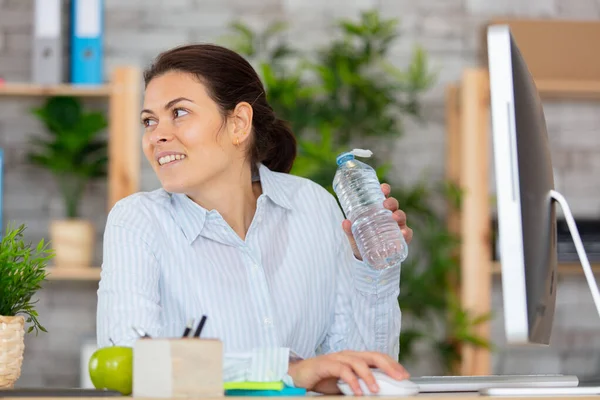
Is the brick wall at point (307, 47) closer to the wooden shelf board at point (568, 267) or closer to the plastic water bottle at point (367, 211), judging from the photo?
the wooden shelf board at point (568, 267)

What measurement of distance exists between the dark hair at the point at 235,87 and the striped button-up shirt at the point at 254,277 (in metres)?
0.15

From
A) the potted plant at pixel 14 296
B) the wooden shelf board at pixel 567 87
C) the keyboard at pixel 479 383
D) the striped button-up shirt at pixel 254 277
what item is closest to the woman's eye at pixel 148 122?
the striped button-up shirt at pixel 254 277

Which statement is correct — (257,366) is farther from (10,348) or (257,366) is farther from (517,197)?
(517,197)

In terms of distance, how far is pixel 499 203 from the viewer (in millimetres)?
1112

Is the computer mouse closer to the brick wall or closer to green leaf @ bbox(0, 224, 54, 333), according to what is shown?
green leaf @ bbox(0, 224, 54, 333)

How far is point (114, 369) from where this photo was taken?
1.18 meters

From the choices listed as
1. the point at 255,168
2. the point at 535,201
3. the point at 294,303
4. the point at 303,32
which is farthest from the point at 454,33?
the point at 535,201

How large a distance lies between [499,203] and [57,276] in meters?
2.49

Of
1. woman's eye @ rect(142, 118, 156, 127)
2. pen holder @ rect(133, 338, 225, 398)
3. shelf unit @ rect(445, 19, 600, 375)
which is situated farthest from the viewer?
shelf unit @ rect(445, 19, 600, 375)

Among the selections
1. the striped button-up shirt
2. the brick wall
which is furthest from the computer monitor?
the brick wall

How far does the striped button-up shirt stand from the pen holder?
513 mm

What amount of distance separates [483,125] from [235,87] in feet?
5.62

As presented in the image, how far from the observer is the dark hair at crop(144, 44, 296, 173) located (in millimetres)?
1898

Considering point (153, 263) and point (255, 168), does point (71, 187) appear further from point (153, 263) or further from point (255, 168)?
point (153, 263)
